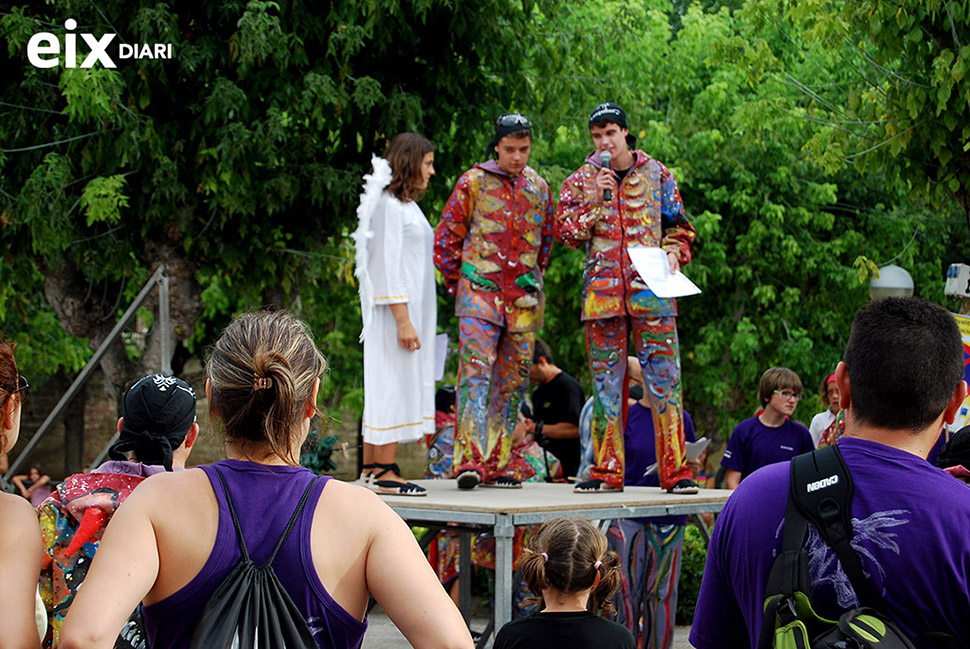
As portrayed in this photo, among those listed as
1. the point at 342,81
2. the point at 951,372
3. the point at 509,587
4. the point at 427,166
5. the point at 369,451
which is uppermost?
the point at 342,81

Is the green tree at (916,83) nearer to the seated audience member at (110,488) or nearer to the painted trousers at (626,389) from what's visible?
the painted trousers at (626,389)

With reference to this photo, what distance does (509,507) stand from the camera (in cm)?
542

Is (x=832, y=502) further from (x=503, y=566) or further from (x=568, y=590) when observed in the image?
(x=503, y=566)

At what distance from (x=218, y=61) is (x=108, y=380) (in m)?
3.07

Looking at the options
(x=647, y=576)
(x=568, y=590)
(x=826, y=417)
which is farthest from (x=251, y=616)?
(x=826, y=417)

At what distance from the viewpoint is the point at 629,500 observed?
19.7 feet

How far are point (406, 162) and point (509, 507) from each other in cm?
206

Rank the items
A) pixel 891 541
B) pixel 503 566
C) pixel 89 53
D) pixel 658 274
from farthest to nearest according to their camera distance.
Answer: pixel 89 53 < pixel 658 274 < pixel 503 566 < pixel 891 541

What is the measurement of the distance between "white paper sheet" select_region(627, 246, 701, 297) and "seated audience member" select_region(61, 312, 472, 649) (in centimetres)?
399

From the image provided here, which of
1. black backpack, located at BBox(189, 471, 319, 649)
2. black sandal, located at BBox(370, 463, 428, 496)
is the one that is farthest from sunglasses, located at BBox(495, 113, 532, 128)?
black backpack, located at BBox(189, 471, 319, 649)

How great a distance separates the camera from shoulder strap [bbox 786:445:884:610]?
214 cm

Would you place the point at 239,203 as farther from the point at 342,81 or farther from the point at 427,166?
the point at 427,166

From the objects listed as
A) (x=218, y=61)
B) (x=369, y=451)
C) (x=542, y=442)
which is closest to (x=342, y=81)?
(x=218, y=61)

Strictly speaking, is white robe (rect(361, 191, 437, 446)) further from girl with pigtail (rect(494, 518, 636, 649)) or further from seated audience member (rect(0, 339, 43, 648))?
seated audience member (rect(0, 339, 43, 648))
